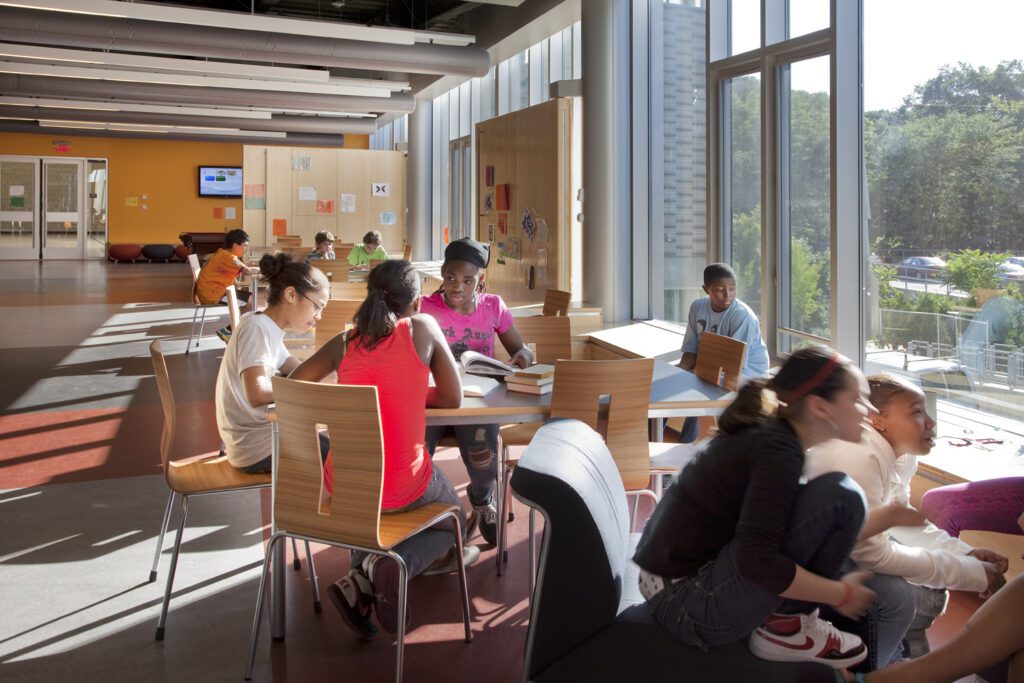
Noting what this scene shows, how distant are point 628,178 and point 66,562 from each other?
554 cm

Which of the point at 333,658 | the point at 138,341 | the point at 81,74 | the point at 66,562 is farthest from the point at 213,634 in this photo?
the point at 81,74

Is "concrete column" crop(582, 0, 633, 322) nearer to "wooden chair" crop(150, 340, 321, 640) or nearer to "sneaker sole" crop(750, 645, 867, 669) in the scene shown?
"wooden chair" crop(150, 340, 321, 640)

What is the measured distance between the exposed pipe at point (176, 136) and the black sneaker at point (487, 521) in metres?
20.2

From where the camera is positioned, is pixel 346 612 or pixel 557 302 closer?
pixel 346 612

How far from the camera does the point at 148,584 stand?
143 inches

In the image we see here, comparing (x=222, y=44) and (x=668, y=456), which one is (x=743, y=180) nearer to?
(x=668, y=456)

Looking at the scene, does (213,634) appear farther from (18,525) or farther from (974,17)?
(974,17)

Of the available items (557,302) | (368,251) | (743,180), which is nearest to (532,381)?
(557,302)

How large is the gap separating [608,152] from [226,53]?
5.14 metres

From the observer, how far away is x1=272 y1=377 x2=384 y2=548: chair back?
106 inches

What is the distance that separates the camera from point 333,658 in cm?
301

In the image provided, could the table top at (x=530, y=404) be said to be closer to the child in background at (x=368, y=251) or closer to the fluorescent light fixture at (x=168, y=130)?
the child in background at (x=368, y=251)

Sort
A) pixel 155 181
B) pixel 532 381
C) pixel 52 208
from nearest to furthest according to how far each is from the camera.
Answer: pixel 532 381
pixel 52 208
pixel 155 181

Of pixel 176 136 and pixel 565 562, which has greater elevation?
pixel 176 136
